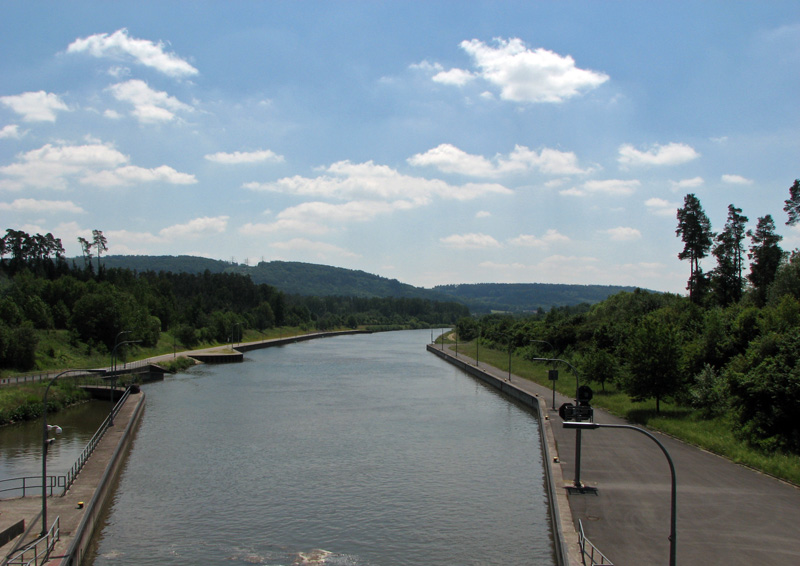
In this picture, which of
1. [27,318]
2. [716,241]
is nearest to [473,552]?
[716,241]

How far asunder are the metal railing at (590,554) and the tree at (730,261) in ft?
200

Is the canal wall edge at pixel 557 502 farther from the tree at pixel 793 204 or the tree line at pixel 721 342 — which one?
the tree at pixel 793 204

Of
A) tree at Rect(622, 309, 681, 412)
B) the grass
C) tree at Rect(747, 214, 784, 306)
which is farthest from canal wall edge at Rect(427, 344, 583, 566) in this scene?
tree at Rect(747, 214, 784, 306)

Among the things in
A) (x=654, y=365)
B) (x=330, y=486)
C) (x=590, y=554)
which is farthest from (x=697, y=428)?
(x=330, y=486)

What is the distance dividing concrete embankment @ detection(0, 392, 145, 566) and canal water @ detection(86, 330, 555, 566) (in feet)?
2.45

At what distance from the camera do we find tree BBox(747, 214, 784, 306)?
6221cm

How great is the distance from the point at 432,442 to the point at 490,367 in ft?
139

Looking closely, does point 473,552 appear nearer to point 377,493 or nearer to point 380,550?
point 380,550

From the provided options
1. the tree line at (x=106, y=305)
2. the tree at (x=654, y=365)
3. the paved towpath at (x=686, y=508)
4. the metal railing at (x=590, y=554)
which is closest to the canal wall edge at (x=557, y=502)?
the metal railing at (x=590, y=554)

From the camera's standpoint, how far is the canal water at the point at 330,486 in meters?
19.8

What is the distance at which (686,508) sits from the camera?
66.1 ft

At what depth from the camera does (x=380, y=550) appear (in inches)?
777

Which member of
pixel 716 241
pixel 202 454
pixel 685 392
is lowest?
pixel 202 454

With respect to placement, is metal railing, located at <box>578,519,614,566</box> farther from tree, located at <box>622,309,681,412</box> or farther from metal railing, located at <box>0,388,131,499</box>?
tree, located at <box>622,309,681,412</box>
